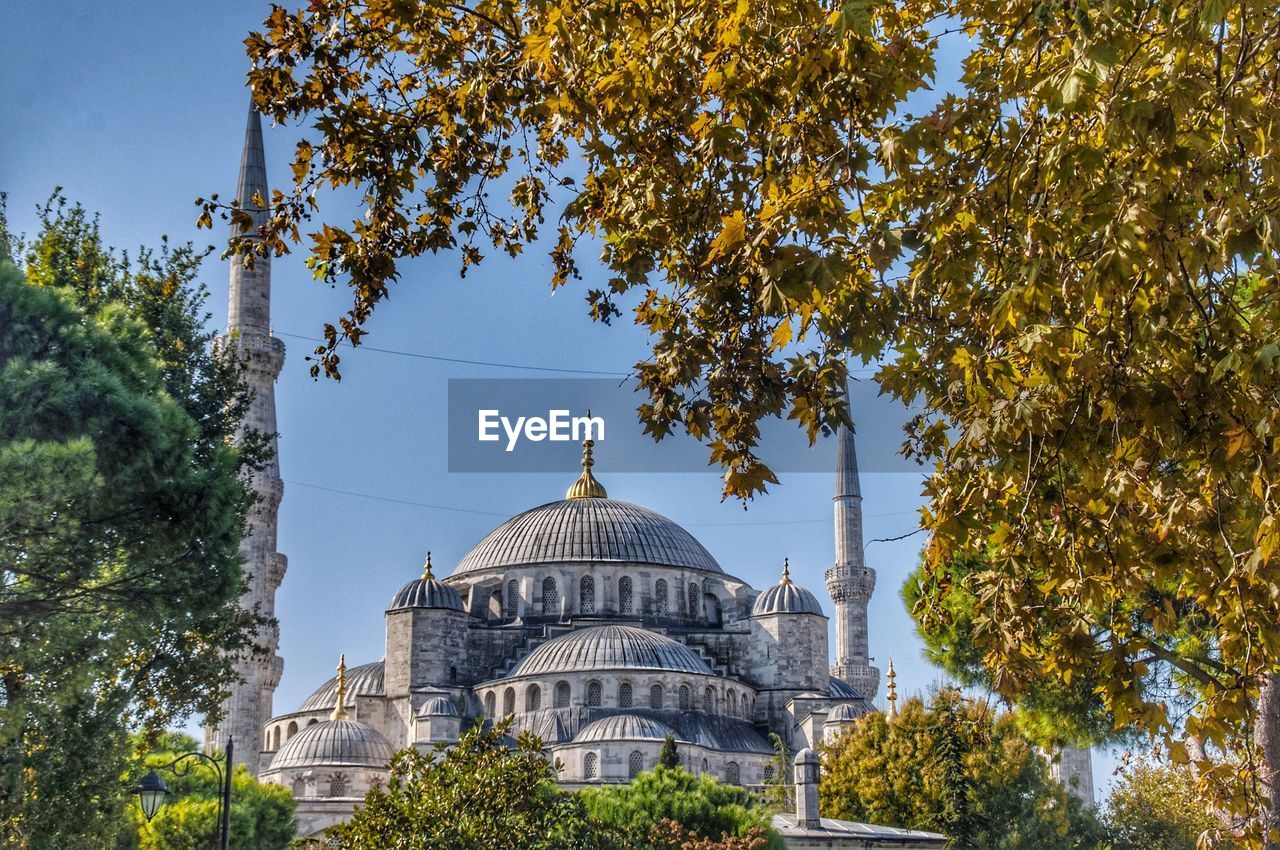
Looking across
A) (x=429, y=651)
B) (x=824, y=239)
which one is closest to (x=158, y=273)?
(x=824, y=239)

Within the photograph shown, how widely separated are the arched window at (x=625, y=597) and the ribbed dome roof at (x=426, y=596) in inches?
236

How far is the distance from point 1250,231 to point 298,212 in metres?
4.49

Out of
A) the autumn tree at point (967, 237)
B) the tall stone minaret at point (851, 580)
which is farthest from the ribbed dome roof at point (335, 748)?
the autumn tree at point (967, 237)

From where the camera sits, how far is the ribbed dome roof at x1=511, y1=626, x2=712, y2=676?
45344mm

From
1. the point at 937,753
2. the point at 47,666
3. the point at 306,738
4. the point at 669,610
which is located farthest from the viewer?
the point at 669,610

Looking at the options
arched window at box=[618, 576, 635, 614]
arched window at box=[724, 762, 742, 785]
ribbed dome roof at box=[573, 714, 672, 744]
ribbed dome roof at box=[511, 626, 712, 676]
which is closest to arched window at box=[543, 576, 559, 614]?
arched window at box=[618, 576, 635, 614]

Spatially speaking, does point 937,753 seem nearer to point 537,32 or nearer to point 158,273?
point 158,273

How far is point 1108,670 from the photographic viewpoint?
253 inches

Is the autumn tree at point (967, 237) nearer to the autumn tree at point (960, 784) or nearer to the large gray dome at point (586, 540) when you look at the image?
the autumn tree at point (960, 784)

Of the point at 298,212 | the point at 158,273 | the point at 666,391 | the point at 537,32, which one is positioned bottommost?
the point at 666,391

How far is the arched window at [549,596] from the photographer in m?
53.9

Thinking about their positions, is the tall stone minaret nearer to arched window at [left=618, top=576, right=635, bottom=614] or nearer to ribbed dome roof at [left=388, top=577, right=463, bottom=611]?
arched window at [left=618, top=576, right=635, bottom=614]

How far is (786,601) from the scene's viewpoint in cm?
5300

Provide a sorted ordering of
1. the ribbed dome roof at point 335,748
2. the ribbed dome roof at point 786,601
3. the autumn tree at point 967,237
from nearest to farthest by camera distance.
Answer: the autumn tree at point 967,237, the ribbed dome roof at point 335,748, the ribbed dome roof at point 786,601
